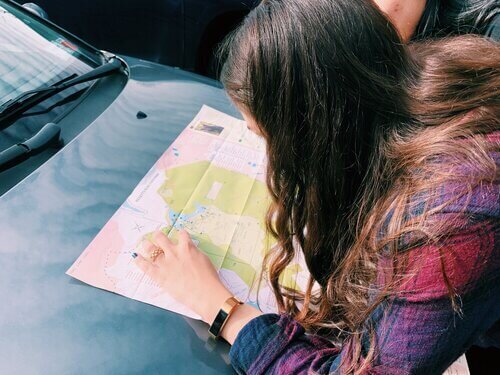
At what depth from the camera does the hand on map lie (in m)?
1.05

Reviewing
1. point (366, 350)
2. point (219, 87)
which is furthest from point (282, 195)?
point (219, 87)

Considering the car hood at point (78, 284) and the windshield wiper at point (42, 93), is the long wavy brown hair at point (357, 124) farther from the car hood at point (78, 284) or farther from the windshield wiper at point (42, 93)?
the windshield wiper at point (42, 93)

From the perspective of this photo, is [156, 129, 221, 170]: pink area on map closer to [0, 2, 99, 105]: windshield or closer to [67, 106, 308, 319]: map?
[67, 106, 308, 319]: map

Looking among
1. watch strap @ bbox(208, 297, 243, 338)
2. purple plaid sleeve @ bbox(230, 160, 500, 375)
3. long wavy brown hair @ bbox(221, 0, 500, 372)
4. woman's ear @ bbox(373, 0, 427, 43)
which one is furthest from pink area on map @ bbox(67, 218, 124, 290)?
woman's ear @ bbox(373, 0, 427, 43)

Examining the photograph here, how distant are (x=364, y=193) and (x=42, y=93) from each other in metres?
1.06

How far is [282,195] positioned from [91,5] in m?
2.58

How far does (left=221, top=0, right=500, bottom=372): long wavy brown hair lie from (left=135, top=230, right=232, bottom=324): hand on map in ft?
0.82

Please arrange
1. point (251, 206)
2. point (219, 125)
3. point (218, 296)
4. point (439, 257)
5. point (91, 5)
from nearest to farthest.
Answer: point (439, 257), point (218, 296), point (251, 206), point (219, 125), point (91, 5)

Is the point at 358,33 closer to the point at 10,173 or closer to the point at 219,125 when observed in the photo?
the point at 219,125

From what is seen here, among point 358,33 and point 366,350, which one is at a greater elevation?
point 358,33

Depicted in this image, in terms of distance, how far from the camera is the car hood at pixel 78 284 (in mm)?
936

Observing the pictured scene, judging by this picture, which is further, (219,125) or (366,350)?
(219,125)

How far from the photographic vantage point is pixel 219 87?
6.22 ft

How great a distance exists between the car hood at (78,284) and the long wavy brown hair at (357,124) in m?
0.36
